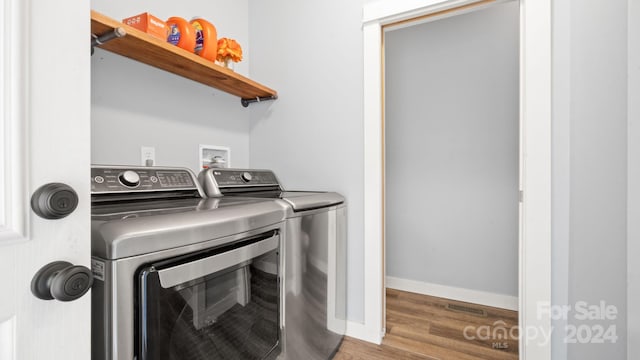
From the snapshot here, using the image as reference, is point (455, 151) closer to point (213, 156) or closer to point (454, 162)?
point (454, 162)

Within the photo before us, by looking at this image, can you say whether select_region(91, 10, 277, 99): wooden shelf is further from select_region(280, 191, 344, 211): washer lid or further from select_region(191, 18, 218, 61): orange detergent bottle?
select_region(280, 191, 344, 211): washer lid

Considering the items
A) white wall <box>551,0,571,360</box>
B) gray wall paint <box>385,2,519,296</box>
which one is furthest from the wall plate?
white wall <box>551,0,571,360</box>

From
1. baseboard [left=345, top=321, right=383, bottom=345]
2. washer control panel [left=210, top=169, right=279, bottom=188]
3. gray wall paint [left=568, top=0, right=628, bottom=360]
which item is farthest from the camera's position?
baseboard [left=345, top=321, right=383, bottom=345]

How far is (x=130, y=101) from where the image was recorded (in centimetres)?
135

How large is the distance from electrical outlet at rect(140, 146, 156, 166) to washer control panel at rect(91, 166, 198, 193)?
0.20 metres

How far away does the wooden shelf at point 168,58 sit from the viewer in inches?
40.7

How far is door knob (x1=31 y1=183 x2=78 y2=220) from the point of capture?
1.27 feet

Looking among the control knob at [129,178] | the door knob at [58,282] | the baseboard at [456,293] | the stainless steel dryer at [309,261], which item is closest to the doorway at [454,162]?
the baseboard at [456,293]

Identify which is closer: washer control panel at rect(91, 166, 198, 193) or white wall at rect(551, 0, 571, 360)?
washer control panel at rect(91, 166, 198, 193)

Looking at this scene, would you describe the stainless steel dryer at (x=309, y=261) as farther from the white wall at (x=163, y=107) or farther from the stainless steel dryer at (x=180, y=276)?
the white wall at (x=163, y=107)

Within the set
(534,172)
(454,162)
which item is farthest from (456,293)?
(534,172)

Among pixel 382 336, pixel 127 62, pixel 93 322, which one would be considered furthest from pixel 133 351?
pixel 382 336

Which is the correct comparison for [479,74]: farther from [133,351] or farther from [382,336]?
[133,351]

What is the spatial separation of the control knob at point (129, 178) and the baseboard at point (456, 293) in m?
2.23
